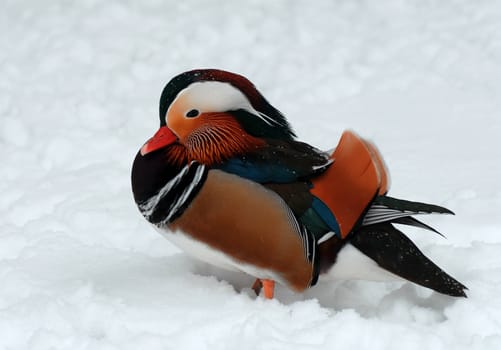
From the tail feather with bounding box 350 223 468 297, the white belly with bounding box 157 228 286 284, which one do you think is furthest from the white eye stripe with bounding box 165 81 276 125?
the tail feather with bounding box 350 223 468 297

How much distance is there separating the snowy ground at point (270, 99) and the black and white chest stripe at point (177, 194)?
23cm

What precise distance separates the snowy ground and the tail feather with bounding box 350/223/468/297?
0.06 metres

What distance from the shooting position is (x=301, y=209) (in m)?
2.29

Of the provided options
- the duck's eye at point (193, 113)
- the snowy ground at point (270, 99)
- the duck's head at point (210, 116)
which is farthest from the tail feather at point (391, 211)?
the duck's eye at point (193, 113)

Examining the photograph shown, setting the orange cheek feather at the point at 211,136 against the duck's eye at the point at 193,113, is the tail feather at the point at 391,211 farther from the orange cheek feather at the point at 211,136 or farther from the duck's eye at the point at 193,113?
the duck's eye at the point at 193,113

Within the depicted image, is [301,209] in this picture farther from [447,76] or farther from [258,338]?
[447,76]

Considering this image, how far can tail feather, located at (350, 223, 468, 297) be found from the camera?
7.51 feet

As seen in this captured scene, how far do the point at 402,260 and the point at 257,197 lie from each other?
0.40 metres

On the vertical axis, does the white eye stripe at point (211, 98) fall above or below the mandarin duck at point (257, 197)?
above

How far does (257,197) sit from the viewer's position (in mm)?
2266

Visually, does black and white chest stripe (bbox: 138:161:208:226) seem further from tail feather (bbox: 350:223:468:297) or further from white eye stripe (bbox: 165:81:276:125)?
tail feather (bbox: 350:223:468:297)

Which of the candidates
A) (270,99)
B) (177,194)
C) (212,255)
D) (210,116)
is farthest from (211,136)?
(270,99)

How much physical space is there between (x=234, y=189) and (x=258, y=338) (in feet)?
1.21

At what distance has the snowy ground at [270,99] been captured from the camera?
2.23m
